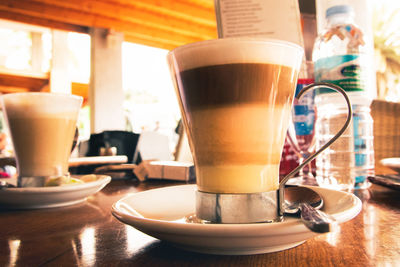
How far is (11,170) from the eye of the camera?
4.72ft

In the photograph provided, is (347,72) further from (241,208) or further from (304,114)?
(241,208)

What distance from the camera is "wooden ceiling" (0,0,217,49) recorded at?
14.7 ft

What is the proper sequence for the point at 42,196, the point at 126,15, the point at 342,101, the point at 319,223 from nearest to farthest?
the point at 319,223, the point at 42,196, the point at 342,101, the point at 126,15

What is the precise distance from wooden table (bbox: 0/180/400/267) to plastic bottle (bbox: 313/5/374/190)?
34cm

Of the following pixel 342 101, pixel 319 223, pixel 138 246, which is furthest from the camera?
pixel 342 101

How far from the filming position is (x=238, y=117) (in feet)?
1.26

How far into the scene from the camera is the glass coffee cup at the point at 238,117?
37 centimetres

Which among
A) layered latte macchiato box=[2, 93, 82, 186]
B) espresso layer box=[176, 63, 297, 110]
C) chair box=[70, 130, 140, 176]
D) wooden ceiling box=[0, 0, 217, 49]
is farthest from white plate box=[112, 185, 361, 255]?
wooden ceiling box=[0, 0, 217, 49]

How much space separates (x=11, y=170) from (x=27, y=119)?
97 centimetres

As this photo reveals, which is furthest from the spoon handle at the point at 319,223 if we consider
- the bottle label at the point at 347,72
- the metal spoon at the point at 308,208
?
the bottle label at the point at 347,72

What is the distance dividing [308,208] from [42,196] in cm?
45

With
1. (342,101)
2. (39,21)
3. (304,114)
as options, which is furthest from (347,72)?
(39,21)

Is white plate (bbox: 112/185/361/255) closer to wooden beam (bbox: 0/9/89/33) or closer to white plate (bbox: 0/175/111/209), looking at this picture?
white plate (bbox: 0/175/111/209)

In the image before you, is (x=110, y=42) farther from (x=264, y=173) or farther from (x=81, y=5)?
(x=264, y=173)
